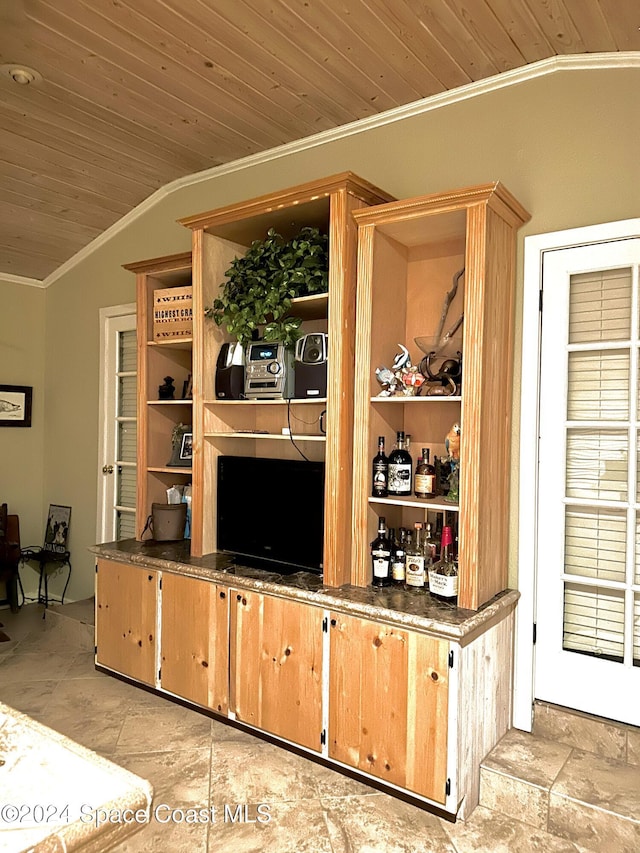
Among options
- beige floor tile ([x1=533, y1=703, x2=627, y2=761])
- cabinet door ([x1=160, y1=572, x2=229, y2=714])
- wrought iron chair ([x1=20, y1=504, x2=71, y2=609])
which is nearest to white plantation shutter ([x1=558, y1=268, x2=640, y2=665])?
beige floor tile ([x1=533, y1=703, x2=627, y2=761])

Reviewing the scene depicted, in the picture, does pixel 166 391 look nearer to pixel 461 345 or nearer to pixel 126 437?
pixel 126 437

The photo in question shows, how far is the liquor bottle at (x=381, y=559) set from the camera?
108 inches

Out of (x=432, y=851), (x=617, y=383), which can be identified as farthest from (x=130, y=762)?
(x=617, y=383)

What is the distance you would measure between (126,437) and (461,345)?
2635mm

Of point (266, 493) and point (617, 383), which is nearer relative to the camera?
point (617, 383)

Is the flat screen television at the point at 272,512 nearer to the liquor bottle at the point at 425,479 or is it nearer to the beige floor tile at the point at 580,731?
the liquor bottle at the point at 425,479

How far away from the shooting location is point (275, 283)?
9.77 feet

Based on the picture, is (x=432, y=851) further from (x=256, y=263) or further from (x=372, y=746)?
(x=256, y=263)

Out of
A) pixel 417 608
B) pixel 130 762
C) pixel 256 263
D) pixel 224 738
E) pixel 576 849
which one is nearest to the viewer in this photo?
pixel 576 849

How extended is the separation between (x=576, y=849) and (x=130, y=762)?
1.73 meters

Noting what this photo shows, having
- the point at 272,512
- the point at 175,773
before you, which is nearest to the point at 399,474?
the point at 272,512

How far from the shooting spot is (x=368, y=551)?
2762 millimetres

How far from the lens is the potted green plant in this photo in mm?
2910

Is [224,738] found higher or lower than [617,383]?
lower
